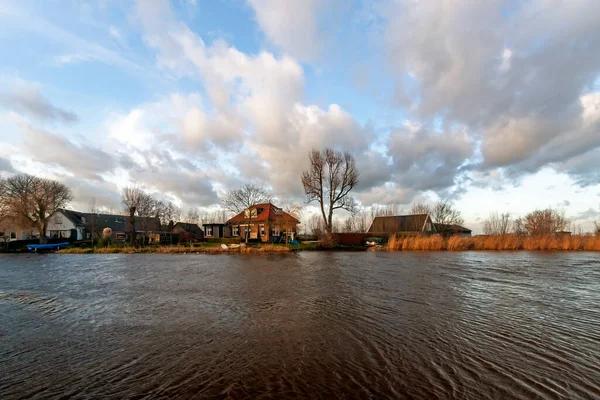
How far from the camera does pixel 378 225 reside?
58062mm

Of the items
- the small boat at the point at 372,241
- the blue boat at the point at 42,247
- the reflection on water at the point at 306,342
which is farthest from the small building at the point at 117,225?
Result: the reflection on water at the point at 306,342

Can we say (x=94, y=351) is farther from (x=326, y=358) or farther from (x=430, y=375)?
(x=430, y=375)

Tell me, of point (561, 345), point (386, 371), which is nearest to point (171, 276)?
point (386, 371)

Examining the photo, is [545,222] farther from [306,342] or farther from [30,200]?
[30,200]

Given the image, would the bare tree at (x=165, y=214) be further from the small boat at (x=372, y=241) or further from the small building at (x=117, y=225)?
the small boat at (x=372, y=241)

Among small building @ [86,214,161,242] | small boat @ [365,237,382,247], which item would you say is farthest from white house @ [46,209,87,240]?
small boat @ [365,237,382,247]

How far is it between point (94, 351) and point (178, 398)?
2801 millimetres

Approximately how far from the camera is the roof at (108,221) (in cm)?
5775

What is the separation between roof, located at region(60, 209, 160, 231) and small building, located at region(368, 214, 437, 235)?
38.4 m

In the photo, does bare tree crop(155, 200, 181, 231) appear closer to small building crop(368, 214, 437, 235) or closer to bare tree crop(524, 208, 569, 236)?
→ small building crop(368, 214, 437, 235)

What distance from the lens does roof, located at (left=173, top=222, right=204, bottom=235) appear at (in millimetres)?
65019

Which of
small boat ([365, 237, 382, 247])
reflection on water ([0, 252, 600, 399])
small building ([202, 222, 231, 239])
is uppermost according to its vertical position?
small building ([202, 222, 231, 239])

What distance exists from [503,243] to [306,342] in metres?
33.4

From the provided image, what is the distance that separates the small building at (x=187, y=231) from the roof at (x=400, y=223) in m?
31.1
